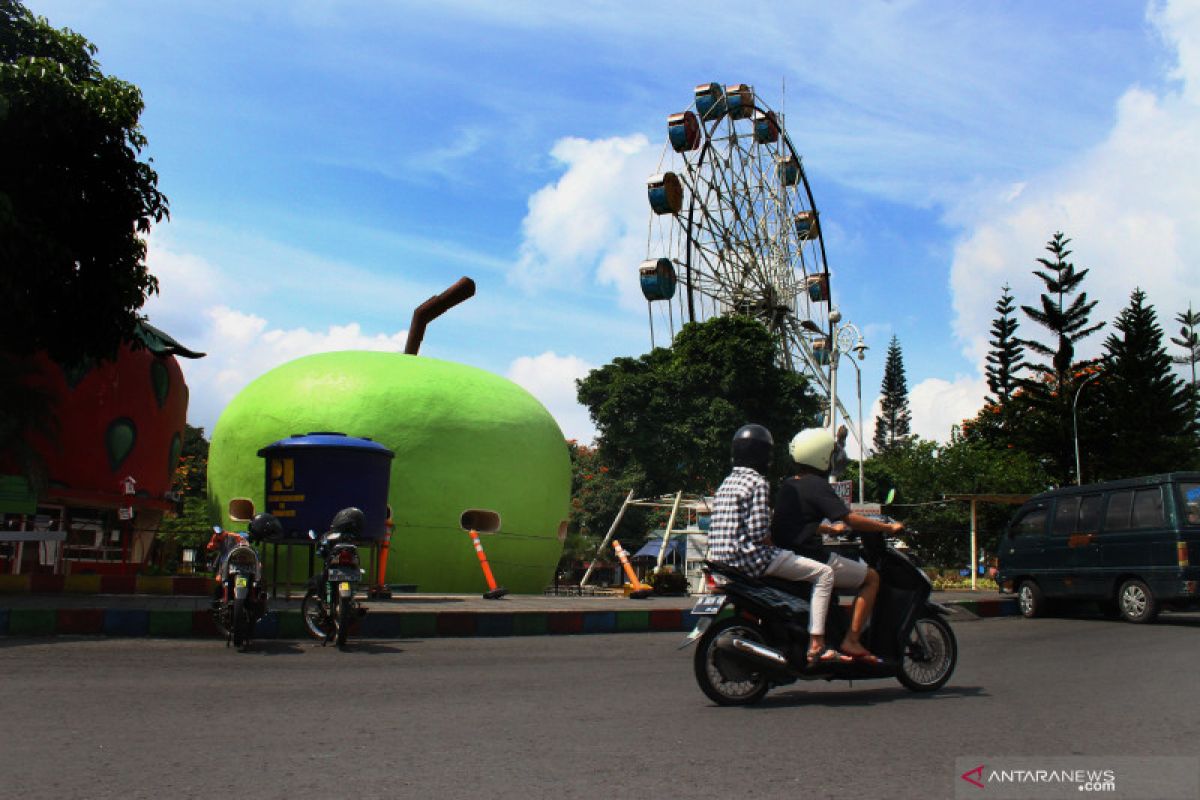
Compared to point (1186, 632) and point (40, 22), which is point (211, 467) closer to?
point (40, 22)

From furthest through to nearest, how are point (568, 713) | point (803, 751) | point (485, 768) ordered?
point (568, 713), point (803, 751), point (485, 768)

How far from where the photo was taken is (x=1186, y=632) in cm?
1045

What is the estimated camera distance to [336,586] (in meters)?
8.38

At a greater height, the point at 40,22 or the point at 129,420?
the point at 40,22

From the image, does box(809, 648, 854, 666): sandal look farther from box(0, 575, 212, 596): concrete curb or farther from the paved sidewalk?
box(0, 575, 212, 596): concrete curb

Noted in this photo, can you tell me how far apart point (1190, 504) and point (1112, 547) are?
104 cm

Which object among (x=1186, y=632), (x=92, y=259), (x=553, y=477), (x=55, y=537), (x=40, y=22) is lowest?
(x=1186, y=632)

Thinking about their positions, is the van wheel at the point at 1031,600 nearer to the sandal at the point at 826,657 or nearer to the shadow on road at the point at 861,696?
the shadow on road at the point at 861,696

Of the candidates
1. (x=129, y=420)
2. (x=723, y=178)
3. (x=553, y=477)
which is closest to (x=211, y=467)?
(x=129, y=420)

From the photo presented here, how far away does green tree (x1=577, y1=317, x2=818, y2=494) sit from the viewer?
33969mm

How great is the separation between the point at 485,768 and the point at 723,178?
3388cm

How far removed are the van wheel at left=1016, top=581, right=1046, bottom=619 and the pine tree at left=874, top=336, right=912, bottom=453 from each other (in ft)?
226

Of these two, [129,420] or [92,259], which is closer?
[92,259]

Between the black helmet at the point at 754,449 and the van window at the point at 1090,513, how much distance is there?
836cm
